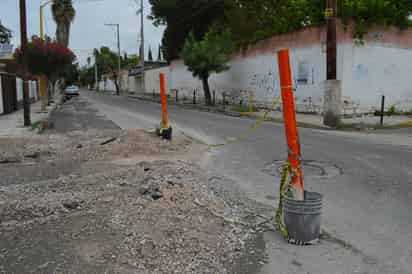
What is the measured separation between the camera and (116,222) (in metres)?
4.36

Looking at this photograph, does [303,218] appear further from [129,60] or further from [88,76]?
[88,76]

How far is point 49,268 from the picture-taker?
3.47m

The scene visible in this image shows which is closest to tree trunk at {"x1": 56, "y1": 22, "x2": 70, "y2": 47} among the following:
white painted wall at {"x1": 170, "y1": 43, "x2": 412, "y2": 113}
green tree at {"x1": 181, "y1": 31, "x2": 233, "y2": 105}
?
green tree at {"x1": 181, "y1": 31, "x2": 233, "y2": 105}

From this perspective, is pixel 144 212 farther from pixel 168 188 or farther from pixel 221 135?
pixel 221 135

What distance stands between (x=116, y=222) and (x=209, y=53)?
816 inches

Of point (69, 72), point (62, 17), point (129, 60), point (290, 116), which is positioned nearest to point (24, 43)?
point (290, 116)

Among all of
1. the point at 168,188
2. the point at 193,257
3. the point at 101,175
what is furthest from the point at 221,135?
the point at 193,257

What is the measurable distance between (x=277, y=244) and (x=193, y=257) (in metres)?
0.98

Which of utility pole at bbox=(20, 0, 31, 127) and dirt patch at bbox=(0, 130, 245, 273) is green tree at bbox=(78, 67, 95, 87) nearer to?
utility pole at bbox=(20, 0, 31, 127)

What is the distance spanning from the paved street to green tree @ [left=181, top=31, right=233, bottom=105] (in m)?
12.6

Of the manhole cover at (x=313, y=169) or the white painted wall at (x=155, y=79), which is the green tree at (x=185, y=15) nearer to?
the white painted wall at (x=155, y=79)

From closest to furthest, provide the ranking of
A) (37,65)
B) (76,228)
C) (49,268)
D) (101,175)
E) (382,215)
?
1. (49,268)
2. (76,228)
3. (382,215)
4. (101,175)
5. (37,65)

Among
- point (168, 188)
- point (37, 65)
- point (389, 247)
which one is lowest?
point (389, 247)

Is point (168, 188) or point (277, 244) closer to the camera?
point (277, 244)
